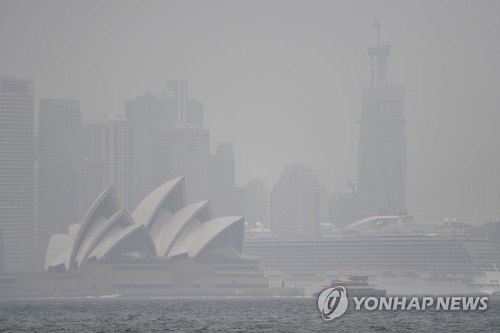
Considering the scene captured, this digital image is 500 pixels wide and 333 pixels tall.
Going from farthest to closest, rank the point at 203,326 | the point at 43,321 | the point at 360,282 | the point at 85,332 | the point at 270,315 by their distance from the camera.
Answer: the point at 360,282
the point at 270,315
the point at 43,321
the point at 203,326
the point at 85,332

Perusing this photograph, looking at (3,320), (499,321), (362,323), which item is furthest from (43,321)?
(499,321)

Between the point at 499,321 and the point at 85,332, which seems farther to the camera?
the point at 499,321

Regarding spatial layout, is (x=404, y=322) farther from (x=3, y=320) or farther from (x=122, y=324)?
(x=3, y=320)

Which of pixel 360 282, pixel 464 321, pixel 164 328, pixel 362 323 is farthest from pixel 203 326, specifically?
pixel 360 282

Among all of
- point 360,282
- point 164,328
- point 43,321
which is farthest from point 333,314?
point 360,282

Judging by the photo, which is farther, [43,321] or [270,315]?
[270,315]

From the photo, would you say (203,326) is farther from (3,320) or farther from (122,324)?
(3,320)

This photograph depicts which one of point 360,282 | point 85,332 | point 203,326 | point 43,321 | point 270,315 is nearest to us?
point 85,332

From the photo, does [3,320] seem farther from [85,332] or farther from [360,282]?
[360,282]
